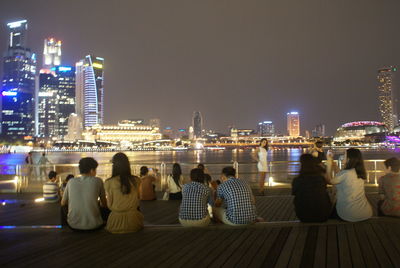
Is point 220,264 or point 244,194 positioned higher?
point 244,194

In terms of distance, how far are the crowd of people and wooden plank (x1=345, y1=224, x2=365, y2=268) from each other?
0.39 m

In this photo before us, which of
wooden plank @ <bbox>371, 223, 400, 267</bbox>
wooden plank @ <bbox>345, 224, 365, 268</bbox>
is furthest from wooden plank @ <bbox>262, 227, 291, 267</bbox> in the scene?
wooden plank @ <bbox>371, 223, 400, 267</bbox>

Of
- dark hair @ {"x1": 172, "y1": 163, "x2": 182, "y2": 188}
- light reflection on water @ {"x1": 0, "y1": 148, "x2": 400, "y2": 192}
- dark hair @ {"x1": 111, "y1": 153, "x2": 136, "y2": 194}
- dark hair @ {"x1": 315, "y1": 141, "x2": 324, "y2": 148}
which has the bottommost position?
light reflection on water @ {"x1": 0, "y1": 148, "x2": 400, "y2": 192}

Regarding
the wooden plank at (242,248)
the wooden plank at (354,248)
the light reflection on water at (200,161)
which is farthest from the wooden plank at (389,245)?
the light reflection on water at (200,161)

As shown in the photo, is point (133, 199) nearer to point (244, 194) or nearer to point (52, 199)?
point (244, 194)

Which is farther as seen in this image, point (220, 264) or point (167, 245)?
point (167, 245)

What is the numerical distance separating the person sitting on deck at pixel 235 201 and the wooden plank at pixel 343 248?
54.7 inches

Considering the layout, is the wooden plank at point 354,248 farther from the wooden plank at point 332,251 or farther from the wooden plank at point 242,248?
the wooden plank at point 242,248

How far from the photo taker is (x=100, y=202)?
19.8ft

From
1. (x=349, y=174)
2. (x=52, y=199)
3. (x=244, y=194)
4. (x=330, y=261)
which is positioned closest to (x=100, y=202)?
(x=244, y=194)

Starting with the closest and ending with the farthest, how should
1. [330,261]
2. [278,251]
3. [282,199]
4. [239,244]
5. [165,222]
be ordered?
[330,261], [278,251], [239,244], [165,222], [282,199]

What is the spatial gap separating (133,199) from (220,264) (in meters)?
1.93

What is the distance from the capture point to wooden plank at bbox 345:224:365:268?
4.26 m

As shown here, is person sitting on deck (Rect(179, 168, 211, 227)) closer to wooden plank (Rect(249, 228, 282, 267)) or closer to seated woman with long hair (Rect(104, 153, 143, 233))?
seated woman with long hair (Rect(104, 153, 143, 233))
